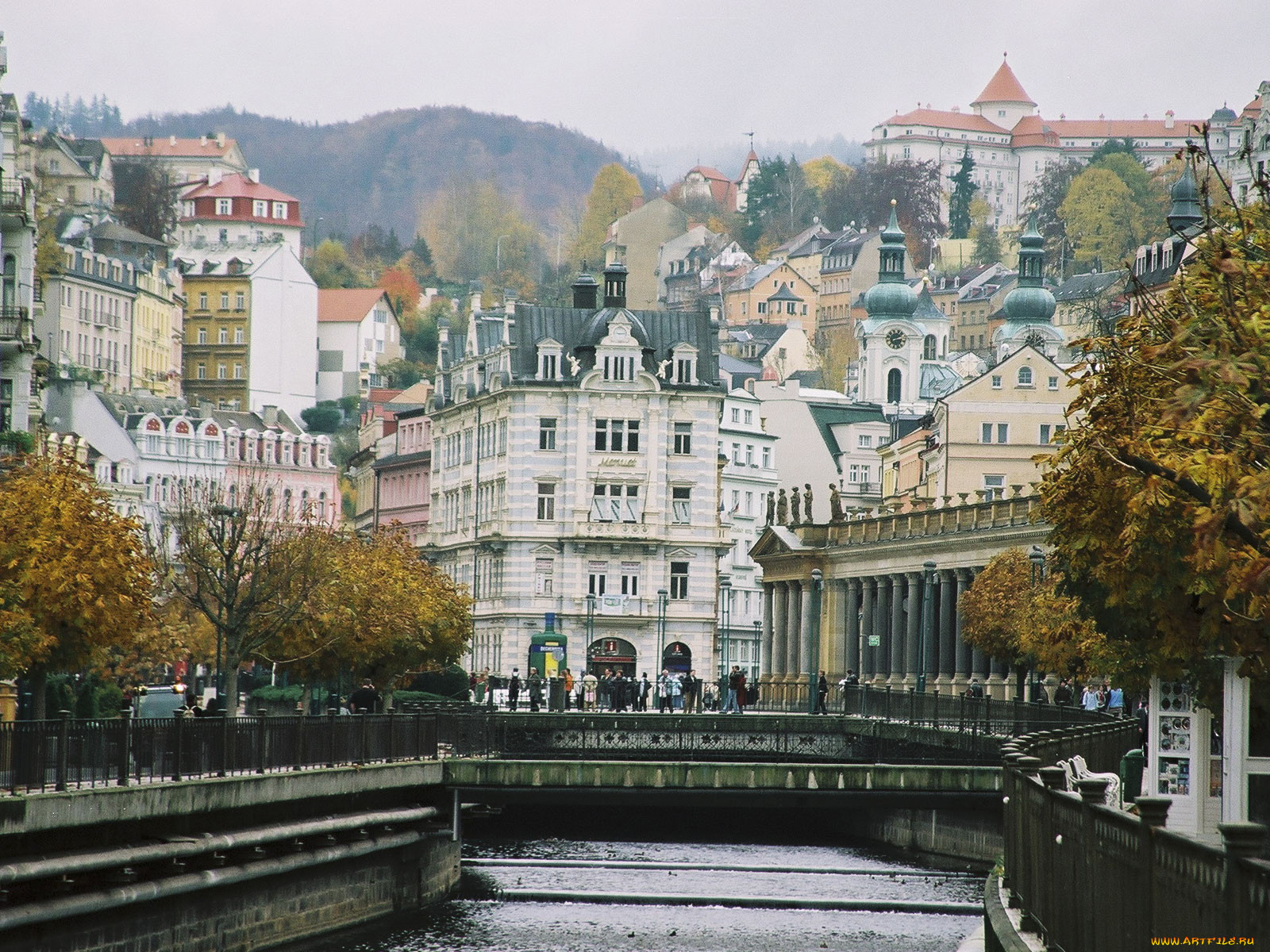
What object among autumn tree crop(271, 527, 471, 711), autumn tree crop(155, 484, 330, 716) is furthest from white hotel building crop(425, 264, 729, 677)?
autumn tree crop(155, 484, 330, 716)

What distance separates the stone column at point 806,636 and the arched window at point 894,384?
270 feet

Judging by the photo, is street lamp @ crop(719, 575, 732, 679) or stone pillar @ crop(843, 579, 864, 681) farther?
street lamp @ crop(719, 575, 732, 679)

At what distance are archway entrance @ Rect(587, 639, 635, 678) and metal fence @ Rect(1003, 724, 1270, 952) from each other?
3960 inches

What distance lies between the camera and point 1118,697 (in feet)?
209

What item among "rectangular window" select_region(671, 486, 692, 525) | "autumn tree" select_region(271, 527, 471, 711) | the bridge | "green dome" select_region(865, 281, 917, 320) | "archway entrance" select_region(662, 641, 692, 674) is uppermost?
"green dome" select_region(865, 281, 917, 320)

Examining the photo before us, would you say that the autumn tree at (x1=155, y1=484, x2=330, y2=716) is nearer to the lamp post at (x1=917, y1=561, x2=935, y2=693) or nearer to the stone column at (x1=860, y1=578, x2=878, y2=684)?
the lamp post at (x1=917, y1=561, x2=935, y2=693)

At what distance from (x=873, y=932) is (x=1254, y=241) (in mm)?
23632

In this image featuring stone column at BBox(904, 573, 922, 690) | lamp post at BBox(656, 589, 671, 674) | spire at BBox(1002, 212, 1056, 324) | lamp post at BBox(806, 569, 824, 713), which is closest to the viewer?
stone column at BBox(904, 573, 922, 690)

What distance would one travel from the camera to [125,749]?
34.5m

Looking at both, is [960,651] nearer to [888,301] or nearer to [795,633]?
[795,633]

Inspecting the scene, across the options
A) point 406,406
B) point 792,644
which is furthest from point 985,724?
point 406,406

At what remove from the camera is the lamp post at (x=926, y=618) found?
80925mm

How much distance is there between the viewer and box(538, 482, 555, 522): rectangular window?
417ft

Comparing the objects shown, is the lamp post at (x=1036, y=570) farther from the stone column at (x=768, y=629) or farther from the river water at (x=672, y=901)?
the stone column at (x=768, y=629)
